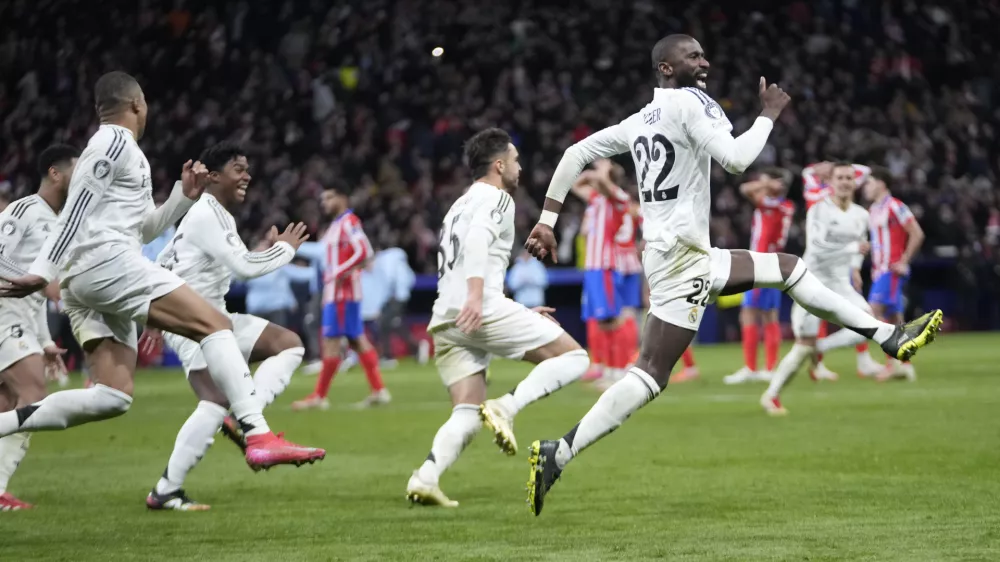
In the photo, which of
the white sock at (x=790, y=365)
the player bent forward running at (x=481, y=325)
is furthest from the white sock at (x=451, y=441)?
the white sock at (x=790, y=365)

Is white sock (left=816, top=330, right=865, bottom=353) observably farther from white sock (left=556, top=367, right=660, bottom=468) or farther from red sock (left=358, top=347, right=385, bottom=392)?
white sock (left=556, top=367, right=660, bottom=468)

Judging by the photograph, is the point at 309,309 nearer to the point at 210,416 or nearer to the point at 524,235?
the point at 524,235

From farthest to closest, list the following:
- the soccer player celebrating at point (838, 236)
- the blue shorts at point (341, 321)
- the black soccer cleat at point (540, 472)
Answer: the blue shorts at point (341, 321)
the soccer player celebrating at point (838, 236)
the black soccer cleat at point (540, 472)

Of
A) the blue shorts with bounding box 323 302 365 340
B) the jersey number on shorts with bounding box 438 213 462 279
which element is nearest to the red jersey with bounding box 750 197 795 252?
the blue shorts with bounding box 323 302 365 340

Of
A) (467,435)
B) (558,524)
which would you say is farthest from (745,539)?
(467,435)

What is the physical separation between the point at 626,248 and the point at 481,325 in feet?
31.1

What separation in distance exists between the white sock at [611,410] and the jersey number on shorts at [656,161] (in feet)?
3.08

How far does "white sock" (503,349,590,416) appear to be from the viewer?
7.87m

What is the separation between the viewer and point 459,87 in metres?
29.8

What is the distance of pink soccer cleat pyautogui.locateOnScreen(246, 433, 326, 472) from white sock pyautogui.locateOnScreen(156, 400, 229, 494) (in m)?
1.11

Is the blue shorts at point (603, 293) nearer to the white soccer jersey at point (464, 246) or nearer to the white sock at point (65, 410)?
the white soccer jersey at point (464, 246)

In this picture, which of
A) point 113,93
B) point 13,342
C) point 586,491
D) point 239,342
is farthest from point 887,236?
point 113,93

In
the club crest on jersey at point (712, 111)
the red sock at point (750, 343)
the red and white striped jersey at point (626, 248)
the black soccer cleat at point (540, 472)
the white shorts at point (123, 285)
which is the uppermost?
the club crest on jersey at point (712, 111)

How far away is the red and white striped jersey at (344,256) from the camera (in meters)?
15.4
